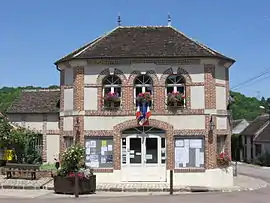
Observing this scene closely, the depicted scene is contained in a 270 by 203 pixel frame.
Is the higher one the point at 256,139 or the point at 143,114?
the point at 143,114

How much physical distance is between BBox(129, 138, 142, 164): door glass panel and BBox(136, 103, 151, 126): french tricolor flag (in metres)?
0.92

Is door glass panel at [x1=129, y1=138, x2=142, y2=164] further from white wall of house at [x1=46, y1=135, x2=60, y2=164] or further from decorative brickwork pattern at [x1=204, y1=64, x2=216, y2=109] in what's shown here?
white wall of house at [x1=46, y1=135, x2=60, y2=164]

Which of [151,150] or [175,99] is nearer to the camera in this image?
[175,99]

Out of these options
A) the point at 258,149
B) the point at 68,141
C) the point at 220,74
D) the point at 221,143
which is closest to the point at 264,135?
the point at 258,149

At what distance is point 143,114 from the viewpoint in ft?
70.9

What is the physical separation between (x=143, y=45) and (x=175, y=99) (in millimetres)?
3466

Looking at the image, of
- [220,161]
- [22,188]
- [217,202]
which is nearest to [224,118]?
[220,161]

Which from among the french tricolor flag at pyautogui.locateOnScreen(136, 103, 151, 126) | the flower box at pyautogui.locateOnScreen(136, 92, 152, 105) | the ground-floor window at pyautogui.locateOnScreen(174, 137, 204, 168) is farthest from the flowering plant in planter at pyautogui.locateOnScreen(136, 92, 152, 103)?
the ground-floor window at pyautogui.locateOnScreen(174, 137, 204, 168)

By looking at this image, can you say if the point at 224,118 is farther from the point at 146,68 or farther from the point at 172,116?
the point at 146,68

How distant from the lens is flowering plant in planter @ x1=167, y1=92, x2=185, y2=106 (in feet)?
70.5

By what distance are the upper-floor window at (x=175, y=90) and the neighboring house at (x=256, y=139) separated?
2607 cm

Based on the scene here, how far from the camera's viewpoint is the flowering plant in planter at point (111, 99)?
21656 millimetres

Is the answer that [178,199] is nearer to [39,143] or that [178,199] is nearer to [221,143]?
[221,143]

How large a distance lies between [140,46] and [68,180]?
26.6ft
